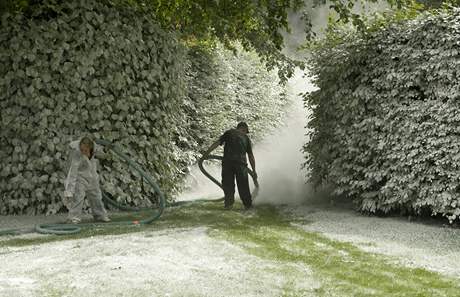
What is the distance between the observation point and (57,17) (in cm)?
973

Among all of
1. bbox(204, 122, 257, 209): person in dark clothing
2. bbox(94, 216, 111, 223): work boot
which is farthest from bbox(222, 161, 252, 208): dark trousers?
bbox(94, 216, 111, 223): work boot

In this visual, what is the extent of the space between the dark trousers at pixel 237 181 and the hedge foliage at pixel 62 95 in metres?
1.57

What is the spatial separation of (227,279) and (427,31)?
550 centimetres

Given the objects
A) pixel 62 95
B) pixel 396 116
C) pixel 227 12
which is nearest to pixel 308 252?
pixel 396 116

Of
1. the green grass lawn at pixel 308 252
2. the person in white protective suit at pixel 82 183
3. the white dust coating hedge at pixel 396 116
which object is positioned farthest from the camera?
the person in white protective suit at pixel 82 183

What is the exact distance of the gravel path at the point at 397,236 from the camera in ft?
20.4

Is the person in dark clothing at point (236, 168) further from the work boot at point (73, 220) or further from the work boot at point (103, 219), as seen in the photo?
the work boot at point (73, 220)

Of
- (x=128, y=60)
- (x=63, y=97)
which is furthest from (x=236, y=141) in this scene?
(x=63, y=97)

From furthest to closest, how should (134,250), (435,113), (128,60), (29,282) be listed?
(128,60) → (435,113) → (134,250) → (29,282)

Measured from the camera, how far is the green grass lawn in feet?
16.3

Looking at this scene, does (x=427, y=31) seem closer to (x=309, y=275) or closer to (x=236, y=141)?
(x=236, y=141)

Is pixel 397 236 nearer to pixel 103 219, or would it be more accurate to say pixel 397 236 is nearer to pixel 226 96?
pixel 103 219

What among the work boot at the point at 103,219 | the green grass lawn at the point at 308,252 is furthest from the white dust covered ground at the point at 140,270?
the work boot at the point at 103,219

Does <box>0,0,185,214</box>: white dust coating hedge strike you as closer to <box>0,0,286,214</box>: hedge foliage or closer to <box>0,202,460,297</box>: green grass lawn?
<box>0,0,286,214</box>: hedge foliage
